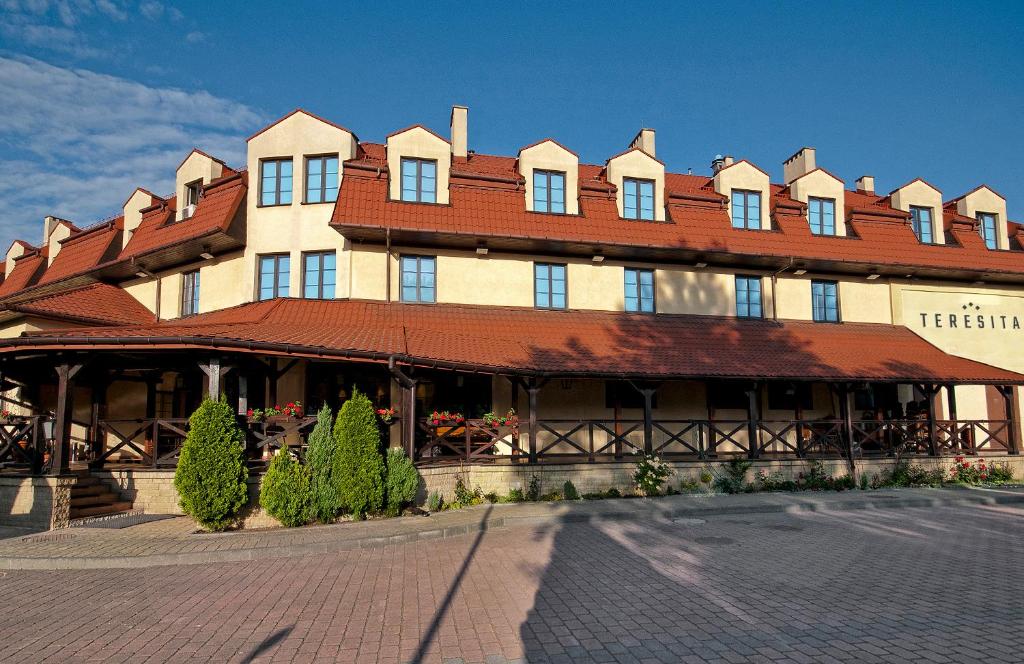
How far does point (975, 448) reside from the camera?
17781mm

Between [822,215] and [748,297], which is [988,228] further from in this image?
[748,297]

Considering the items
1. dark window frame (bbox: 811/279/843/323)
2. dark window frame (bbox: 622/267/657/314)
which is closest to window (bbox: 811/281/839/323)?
dark window frame (bbox: 811/279/843/323)

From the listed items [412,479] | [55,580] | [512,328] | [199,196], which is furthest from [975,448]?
[199,196]

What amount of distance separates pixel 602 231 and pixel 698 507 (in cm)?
784

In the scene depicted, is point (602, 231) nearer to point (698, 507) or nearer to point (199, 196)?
point (698, 507)

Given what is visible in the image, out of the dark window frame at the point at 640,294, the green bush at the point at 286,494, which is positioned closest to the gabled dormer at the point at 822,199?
the dark window frame at the point at 640,294

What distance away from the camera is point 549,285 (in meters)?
17.6

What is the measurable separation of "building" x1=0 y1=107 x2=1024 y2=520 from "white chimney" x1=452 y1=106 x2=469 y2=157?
0.38 ft

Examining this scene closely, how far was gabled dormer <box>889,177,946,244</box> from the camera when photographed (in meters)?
20.6

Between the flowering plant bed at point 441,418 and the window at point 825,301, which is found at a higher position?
the window at point 825,301

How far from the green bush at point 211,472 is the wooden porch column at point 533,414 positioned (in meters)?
6.15

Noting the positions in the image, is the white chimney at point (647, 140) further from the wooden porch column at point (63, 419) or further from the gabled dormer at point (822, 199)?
the wooden porch column at point (63, 419)

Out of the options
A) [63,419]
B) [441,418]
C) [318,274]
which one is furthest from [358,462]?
[318,274]

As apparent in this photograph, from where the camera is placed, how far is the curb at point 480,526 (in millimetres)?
8641
